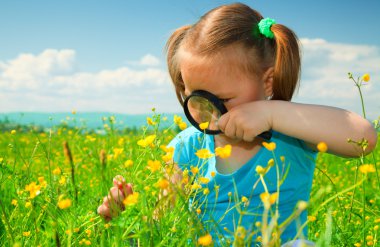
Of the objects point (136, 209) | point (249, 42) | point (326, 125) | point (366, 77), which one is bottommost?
point (136, 209)

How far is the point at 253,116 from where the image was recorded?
1.87m

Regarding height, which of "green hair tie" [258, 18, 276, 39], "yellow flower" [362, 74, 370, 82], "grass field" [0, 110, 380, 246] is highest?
"green hair tie" [258, 18, 276, 39]

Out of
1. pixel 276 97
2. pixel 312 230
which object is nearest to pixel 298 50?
pixel 276 97

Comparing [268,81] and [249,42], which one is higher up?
[249,42]

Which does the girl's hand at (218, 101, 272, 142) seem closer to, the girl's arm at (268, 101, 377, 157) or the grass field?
the girl's arm at (268, 101, 377, 157)

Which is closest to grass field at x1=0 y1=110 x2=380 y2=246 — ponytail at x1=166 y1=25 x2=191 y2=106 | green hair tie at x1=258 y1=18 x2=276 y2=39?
ponytail at x1=166 y1=25 x2=191 y2=106

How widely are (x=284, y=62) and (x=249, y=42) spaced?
0.68 ft

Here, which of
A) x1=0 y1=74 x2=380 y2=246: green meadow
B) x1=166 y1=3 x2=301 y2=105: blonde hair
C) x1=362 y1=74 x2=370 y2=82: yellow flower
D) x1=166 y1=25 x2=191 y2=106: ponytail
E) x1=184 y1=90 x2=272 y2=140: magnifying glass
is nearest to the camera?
x1=0 y1=74 x2=380 y2=246: green meadow

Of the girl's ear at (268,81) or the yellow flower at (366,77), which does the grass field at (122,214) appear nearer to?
the yellow flower at (366,77)

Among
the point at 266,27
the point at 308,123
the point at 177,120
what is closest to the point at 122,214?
the point at 177,120

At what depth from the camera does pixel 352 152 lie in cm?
186

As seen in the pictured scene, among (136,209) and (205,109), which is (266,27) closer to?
(205,109)

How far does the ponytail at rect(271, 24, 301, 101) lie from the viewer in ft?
7.36

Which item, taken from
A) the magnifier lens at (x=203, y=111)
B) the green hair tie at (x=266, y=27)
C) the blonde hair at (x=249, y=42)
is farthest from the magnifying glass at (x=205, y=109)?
the green hair tie at (x=266, y=27)
